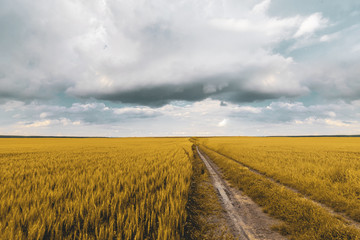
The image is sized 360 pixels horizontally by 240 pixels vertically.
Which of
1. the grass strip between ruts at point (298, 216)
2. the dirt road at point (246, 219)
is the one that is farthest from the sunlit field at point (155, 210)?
the dirt road at point (246, 219)

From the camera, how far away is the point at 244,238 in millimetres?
4832

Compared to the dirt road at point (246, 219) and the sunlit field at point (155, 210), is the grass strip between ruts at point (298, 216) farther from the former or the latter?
the dirt road at point (246, 219)

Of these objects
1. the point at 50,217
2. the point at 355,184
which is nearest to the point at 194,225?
the point at 50,217

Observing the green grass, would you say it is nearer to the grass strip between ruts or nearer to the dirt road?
the dirt road

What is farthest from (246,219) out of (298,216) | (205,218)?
(298,216)

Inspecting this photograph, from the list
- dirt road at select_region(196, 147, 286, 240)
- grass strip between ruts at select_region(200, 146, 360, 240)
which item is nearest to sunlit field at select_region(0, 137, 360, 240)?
grass strip between ruts at select_region(200, 146, 360, 240)

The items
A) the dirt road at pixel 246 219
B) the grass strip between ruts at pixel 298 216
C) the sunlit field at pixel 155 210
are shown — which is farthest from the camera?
the dirt road at pixel 246 219

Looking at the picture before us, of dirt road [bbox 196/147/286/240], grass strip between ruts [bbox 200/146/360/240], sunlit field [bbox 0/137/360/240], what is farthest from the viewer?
dirt road [bbox 196/147/286/240]

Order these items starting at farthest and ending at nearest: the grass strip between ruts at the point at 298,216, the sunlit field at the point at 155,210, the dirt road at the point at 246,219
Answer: the dirt road at the point at 246,219 < the grass strip between ruts at the point at 298,216 < the sunlit field at the point at 155,210

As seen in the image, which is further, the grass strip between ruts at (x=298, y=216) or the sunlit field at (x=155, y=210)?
the grass strip between ruts at (x=298, y=216)

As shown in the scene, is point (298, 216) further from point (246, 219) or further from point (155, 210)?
point (155, 210)

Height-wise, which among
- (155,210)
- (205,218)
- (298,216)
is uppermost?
(155,210)

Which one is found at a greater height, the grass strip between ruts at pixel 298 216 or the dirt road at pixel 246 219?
the grass strip between ruts at pixel 298 216

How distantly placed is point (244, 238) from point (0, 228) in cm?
552
